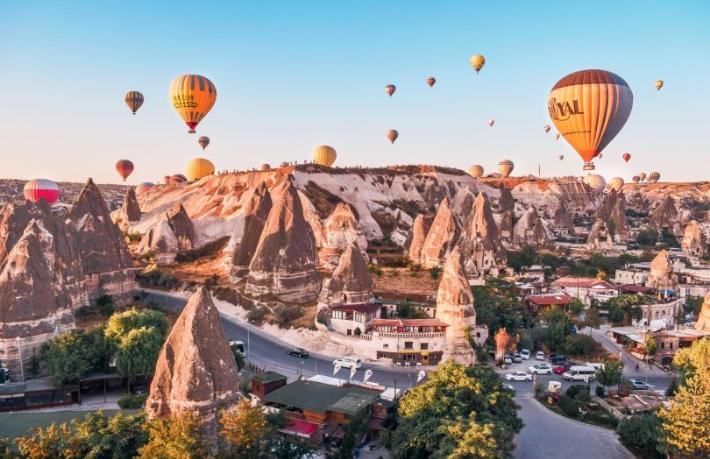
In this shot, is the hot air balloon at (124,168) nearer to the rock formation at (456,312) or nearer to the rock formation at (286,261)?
the rock formation at (286,261)

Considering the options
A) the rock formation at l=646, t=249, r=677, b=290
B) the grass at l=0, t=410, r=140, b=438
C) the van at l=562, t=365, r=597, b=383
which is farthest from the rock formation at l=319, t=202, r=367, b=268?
the grass at l=0, t=410, r=140, b=438

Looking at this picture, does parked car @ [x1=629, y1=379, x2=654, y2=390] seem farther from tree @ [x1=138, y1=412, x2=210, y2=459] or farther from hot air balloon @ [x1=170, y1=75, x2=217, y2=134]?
hot air balloon @ [x1=170, y1=75, x2=217, y2=134]

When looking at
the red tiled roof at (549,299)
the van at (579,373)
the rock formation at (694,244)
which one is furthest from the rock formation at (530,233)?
the van at (579,373)

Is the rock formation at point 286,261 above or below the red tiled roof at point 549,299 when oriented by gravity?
above

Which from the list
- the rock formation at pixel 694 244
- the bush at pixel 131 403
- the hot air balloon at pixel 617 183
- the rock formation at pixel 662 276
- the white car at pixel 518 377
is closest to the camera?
the bush at pixel 131 403

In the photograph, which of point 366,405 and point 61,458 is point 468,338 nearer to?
point 366,405

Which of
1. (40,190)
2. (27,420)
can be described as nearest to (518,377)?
(27,420)

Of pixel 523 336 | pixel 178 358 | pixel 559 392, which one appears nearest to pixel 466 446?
pixel 178 358
